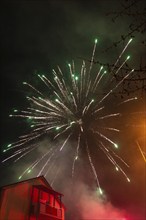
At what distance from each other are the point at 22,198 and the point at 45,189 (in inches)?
117

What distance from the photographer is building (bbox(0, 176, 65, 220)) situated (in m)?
21.1

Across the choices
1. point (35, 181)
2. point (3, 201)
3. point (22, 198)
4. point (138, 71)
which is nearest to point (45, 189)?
point (35, 181)

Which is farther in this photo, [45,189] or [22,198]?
[45,189]

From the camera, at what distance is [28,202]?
22516 mm

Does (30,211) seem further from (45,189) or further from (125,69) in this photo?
(125,69)

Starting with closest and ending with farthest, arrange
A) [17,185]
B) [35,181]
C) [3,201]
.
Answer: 1. [3,201]
2. [17,185]
3. [35,181]

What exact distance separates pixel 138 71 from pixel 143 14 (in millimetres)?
1277

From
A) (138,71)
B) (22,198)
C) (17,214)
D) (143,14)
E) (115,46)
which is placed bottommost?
(138,71)

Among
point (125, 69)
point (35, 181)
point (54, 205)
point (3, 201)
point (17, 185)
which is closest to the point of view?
point (125, 69)

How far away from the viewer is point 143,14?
610 cm

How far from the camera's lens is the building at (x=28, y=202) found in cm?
2114

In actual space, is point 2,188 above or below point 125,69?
above

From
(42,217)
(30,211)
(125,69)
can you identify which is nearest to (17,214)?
(30,211)

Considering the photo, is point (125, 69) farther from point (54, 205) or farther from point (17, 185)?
point (54, 205)
